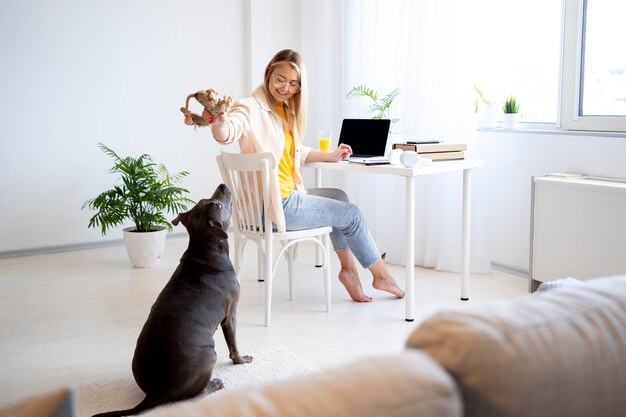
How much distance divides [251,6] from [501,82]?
6.95 ft

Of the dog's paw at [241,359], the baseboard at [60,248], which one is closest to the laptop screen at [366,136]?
the dog's paw at [241,359]

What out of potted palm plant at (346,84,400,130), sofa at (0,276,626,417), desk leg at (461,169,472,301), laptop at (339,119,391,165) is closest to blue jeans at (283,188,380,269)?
laptop at (339,119,391,165)

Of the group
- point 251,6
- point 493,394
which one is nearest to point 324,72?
point 251,6

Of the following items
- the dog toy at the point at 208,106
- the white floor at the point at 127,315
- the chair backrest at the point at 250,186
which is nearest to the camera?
the white floor at the point at 127,315

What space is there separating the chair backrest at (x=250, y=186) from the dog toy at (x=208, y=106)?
22 cm

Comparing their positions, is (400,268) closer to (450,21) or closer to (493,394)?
(450,21)

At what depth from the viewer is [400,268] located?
4543mm

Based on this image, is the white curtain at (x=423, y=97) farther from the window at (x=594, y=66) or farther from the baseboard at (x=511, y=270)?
the window at (x=594, y=66)

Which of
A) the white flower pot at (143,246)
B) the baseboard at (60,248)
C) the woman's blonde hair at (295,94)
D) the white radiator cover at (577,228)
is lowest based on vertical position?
the baseboard at (60,248)

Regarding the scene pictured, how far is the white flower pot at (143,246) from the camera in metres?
4.50

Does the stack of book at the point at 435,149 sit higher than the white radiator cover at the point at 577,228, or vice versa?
the stack of book at the point at 435,149

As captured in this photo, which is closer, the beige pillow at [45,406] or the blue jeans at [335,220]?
the beige pillow at [45,406]

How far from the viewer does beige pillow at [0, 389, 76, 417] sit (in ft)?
2.21

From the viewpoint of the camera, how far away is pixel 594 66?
383cm
